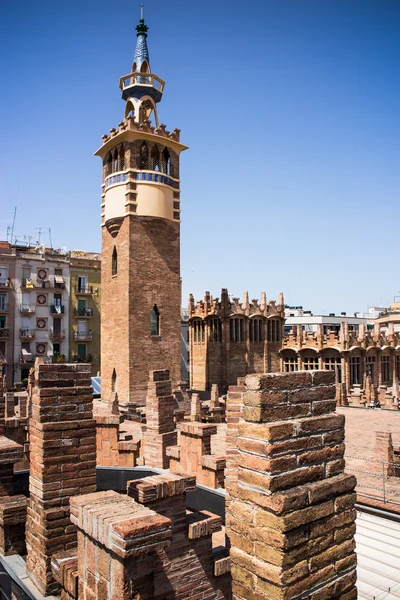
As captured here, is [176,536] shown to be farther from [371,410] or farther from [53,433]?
[371,410]

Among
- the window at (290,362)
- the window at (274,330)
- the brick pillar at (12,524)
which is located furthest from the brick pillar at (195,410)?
the window at (290,362)

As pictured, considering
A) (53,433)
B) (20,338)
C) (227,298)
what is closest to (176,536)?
(53,433)

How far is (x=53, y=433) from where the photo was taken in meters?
5.23

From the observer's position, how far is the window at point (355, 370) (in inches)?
1332

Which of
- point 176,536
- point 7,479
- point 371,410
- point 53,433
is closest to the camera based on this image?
point 176,536

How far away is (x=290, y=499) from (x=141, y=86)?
26955 millimetres

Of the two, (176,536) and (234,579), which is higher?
(234,579)

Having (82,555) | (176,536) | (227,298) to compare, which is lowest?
(176,536)

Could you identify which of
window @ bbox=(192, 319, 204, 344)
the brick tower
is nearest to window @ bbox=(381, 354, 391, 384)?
window @ bbox=(192, 319, 204, 344)

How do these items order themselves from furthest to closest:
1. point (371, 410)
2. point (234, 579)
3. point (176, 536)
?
point (371, 410) < point (176, 536) < point (234, 579)

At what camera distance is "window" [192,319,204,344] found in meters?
35.3

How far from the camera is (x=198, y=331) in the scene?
117 feet

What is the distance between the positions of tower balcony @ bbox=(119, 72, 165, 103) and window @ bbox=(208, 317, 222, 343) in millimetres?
14746

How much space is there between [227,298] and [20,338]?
646 inches
